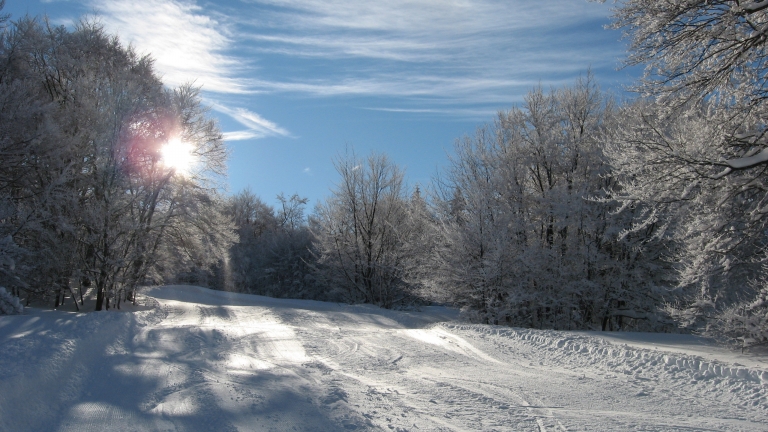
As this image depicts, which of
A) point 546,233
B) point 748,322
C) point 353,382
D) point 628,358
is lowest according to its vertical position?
point 353,382

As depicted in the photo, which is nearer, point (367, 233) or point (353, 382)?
point (353, 382)

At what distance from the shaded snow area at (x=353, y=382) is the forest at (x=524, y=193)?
2706 millimetres

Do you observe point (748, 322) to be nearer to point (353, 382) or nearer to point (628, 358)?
point (628, 358)

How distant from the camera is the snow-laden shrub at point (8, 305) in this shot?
34.1ft

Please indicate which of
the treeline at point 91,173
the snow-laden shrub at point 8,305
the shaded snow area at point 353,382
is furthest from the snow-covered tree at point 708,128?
the treeline at point 91,173

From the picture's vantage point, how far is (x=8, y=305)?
10.5 m

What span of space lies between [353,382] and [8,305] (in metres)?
8.96

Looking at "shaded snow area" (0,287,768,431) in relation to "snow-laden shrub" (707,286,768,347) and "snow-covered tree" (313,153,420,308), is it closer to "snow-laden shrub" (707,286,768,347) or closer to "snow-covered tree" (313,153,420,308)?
"snow-laden shrub" (707,286,768,347)

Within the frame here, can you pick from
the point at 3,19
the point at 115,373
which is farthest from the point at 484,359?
the point at 3,19

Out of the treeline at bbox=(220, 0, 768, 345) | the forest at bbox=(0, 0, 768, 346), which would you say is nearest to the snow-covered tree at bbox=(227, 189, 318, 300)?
the treeline at bbox=(220, 0, 768, 345)

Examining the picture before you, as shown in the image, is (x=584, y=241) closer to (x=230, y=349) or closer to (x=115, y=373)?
(x=230, y=349)

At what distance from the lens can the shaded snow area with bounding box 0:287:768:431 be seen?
16.1 feet

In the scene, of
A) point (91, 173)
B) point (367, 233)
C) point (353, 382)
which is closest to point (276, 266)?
point (367, 233)

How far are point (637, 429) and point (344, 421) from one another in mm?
2972
